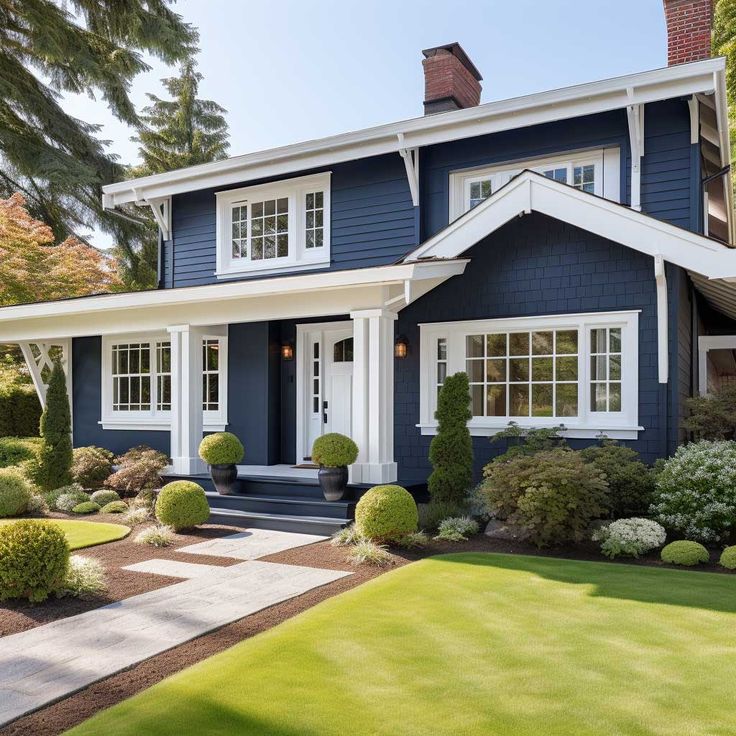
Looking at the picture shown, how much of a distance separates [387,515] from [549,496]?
168 centimetres

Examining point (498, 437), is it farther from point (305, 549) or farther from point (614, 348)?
point (305, 549)

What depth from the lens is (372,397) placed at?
941 centimetres

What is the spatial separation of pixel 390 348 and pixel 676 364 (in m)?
3.62

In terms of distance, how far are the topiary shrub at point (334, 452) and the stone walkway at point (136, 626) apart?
1747 millimetres

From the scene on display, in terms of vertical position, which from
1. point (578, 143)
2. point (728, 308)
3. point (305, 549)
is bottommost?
point (305, 549)

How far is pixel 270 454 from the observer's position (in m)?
12.1

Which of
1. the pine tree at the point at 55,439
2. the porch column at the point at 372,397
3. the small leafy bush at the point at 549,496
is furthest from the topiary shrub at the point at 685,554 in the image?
the pine tree at the point at 55,439

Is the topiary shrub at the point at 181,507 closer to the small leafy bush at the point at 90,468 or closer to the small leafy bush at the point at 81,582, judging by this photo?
the small leafy bush at the point at 81,582

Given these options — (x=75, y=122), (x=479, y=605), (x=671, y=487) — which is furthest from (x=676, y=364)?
(x=75, y=122)

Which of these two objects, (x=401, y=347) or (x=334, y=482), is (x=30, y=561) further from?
(x=401, y=347)

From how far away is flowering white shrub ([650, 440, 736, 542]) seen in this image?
731cm

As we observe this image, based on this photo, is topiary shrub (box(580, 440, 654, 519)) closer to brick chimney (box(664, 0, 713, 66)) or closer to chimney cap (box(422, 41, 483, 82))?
brick chimney (box(664, 0, 713, 66))

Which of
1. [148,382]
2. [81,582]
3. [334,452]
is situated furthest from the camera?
[148,382]

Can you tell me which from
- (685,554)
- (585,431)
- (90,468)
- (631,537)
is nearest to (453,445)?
(585,431)
